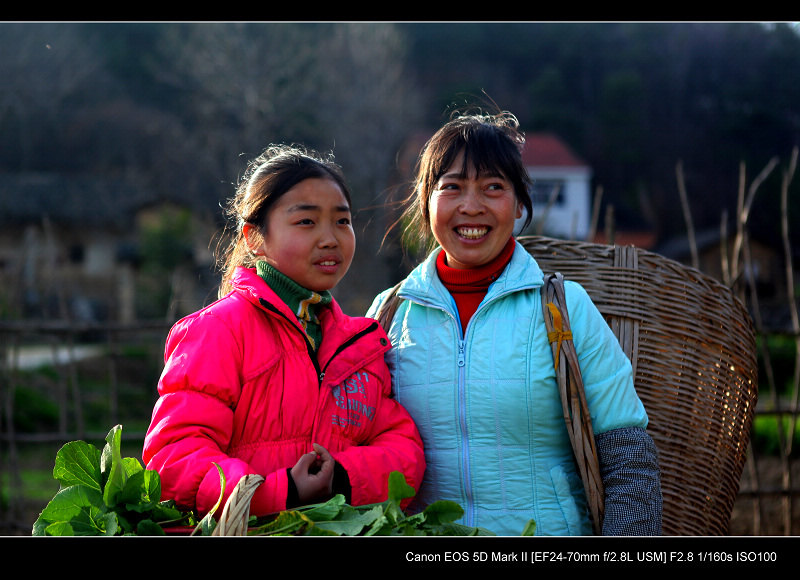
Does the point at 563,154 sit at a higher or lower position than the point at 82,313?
higher

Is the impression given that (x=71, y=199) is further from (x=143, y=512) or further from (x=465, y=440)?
(x=143, y=512)

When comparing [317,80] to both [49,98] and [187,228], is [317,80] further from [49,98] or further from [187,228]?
[49,98]

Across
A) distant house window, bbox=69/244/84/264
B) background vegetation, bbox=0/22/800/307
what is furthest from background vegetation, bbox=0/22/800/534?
distant house window, bbox=69/244/84/264

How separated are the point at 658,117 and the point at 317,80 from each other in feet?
45.9

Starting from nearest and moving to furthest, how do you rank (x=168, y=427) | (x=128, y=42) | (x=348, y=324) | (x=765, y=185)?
(x=168, y=427), (x=348, y=324), (x=765, y=185), (x=128, y=42)

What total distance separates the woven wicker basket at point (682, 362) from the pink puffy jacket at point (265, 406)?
2.84 ft

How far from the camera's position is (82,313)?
21688 millimetres

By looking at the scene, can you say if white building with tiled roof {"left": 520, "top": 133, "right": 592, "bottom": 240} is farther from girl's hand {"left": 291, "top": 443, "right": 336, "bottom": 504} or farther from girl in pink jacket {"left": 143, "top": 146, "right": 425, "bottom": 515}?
girl's hand {"left": 291, "top": 443, "right": 336, "bottom": 504}

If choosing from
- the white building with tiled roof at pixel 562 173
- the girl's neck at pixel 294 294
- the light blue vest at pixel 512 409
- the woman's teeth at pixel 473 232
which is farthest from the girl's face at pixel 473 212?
the white building with tiled roof at pixel 562 173

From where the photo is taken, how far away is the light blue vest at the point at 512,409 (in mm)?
1979

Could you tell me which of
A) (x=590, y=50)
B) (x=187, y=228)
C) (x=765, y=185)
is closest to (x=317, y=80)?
(x=187, y=228)

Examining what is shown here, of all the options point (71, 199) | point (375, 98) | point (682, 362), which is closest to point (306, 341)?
point (682, 362)

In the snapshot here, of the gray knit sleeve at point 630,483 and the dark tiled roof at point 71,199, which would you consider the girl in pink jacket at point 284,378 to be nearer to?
the gray knit sleeve at point 630,483

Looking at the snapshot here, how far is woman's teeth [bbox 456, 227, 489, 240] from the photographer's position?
2.12 meters
